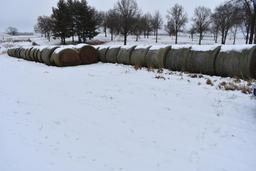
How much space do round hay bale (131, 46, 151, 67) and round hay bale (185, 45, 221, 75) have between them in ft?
9.03

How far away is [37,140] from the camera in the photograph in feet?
14.6

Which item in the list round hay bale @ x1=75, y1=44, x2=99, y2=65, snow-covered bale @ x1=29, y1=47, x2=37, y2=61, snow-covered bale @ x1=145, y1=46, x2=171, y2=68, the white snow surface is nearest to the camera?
the white snow surface

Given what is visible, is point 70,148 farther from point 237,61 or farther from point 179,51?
point 179,51

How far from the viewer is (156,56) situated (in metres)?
12.2

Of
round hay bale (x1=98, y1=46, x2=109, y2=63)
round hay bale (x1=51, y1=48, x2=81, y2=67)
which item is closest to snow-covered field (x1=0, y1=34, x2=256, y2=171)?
round hay bale (x1=51, y1=48, x2=81, y2=67)

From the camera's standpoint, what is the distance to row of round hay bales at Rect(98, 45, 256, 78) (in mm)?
8875

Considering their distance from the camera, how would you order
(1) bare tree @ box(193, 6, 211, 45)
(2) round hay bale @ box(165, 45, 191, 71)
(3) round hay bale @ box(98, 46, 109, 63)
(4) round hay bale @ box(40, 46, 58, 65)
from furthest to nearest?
(1) bare tree @ box(193, 6, 211, 45) → (4) round hay bale @ box(40, 46, 58, 65) → (3) round hay bale @ box(98, 46, 109, 63) → (2) round hay bale @ box(165, 45, 191, 71)

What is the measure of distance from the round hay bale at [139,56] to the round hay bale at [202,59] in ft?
9.03

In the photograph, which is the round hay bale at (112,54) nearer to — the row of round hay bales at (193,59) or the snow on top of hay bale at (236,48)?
the row of round hay bales at (193,59)

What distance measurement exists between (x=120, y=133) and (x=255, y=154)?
2181mm

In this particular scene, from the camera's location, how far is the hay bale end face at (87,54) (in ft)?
51.9

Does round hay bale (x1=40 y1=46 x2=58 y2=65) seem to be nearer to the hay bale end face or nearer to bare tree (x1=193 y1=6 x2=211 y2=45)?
the hay bale end face

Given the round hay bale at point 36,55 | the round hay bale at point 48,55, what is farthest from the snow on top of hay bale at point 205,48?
the round hay bale at point 36,55

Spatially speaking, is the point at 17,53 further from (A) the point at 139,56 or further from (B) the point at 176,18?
(B) the point at 176,18
